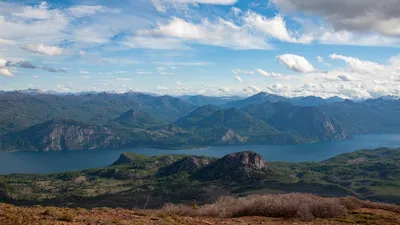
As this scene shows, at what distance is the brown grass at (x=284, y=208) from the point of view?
49.8 metres

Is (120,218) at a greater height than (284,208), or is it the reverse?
(120,218)

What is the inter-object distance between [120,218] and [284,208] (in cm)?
2559

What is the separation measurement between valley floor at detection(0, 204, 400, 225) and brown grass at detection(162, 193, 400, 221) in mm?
1905

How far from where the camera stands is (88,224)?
33531 millimetres

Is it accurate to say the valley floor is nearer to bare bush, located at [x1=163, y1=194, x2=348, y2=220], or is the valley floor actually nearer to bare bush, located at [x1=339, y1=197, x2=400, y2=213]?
bare bush, located at [x1=339, y1=197, x2=400, y2=213]

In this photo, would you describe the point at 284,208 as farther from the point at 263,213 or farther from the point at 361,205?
the point at 361,205

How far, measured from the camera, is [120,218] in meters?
40.1

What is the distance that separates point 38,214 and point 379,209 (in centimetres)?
5394

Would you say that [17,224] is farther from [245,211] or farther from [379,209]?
[379,209]

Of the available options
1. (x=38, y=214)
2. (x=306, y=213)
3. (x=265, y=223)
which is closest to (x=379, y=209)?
(x=306, y=213)

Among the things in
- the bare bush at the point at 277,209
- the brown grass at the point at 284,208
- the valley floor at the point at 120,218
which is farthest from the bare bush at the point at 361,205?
the bare bush at the point at 277,209

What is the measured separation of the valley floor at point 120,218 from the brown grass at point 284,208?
1.90 metres

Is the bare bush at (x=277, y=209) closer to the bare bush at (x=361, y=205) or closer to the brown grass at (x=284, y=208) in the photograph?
the brown grass at (x=284, y=208)

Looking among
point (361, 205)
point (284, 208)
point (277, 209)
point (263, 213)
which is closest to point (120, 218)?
point (263, 213)
